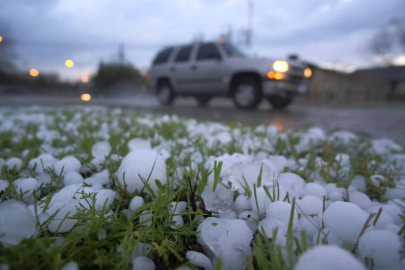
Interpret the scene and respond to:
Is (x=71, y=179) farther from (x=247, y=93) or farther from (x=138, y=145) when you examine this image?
(x=247, y=93)

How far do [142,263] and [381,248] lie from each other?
456 mm

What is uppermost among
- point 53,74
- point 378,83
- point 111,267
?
point 53,74

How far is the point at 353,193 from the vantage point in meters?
0.81

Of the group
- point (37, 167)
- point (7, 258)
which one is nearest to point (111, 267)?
point (7, 258)

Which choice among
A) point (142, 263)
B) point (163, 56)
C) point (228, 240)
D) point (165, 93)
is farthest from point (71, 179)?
point (163, 56)

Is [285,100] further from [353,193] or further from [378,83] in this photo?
[378,83]

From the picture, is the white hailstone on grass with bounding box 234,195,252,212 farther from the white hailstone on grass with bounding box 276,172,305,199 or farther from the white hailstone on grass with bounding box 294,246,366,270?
the white hailstone on grass with bounding box 294,246,366,270

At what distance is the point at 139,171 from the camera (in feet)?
2.68

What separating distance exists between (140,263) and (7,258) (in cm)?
23

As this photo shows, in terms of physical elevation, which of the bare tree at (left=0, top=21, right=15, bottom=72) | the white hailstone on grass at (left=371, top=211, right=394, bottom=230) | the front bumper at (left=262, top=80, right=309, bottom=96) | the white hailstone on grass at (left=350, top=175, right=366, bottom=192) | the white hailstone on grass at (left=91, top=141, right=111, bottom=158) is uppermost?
the bare tree at (left=0, top=21, right=15, bottom=72)

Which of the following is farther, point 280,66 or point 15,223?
point 280,66

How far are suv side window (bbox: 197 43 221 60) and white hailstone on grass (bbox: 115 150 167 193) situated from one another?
5.42 meters

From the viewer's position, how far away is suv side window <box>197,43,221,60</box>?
6.04 meters

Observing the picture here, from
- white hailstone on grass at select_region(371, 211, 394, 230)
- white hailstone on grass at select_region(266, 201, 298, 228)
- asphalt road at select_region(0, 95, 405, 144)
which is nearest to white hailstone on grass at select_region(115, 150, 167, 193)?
white hailstone on grass at select_region(266, 201, 298, 228)
